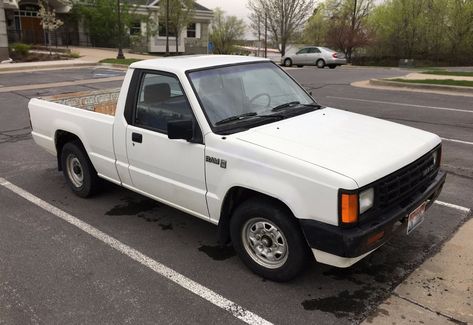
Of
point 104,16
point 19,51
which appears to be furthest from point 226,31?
point 19,51

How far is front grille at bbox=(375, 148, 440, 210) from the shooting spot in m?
3.25

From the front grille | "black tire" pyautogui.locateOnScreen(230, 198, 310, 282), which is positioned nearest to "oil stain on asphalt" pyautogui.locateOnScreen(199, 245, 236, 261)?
"black tire" pyautogui.locateOnScreen(230, 198, 310, 282)

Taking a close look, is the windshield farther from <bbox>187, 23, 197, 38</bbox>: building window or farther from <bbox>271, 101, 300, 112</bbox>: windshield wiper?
<bbox>187, 23, 197, 38</bbox>: building window

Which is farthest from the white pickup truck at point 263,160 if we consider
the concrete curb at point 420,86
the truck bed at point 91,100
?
the concrete curb at point 420,86

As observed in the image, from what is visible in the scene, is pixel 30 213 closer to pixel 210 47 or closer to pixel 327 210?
pixel 327 210

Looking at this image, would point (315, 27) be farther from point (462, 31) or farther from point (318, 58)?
point (318, 58)

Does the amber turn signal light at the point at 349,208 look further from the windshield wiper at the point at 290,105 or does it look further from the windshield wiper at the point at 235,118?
the windshield wiper at the point at 290,105

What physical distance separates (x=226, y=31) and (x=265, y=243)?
54540 mm

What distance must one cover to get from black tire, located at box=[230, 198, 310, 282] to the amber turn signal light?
0.42m

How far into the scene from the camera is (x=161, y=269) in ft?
12.7

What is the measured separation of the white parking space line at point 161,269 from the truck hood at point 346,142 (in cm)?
119

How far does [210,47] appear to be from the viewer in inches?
1735

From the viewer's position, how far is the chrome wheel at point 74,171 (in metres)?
5.57

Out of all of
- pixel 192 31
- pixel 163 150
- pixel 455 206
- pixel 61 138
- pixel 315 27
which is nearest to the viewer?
pixel 163 150
